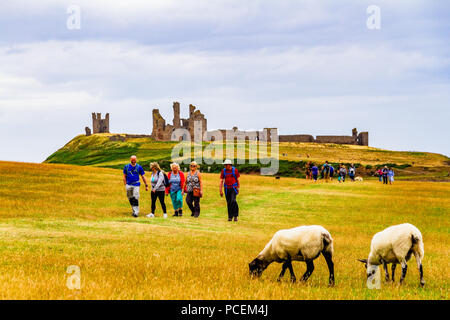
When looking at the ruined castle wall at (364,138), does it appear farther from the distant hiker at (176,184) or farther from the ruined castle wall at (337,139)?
the distant hiker at (176,184)

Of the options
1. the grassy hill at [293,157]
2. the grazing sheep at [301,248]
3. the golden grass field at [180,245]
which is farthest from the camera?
the grassy hill at [293,157]

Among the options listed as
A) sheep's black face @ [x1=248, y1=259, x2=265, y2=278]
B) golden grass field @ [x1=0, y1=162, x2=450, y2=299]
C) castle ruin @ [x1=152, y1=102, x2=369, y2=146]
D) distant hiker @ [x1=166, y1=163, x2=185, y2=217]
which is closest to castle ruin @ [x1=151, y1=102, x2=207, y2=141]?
castle ruin @ [x1=152, y1=102, x2=369, y2=146]

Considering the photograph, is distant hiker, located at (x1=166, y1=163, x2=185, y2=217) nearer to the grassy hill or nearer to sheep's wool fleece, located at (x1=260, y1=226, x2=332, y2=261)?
sheep's wool fleece, located at (x1=260, y1=226, x2=332, y2=261)

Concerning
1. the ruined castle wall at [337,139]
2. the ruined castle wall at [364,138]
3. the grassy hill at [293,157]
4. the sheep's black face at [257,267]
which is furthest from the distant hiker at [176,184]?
the ruined castle wall at [364,138]

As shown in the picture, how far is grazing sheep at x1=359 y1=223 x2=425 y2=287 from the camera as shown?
32.0 feet

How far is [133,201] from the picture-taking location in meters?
24.4

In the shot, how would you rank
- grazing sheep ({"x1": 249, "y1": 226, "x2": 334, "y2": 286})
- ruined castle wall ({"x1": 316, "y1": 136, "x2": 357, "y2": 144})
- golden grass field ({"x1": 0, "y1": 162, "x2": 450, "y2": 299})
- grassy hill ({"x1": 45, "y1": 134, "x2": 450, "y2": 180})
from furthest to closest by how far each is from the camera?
ruined castle wall ({"x1": 316, "y1": 136, "x2": 357, "y2": 144}), grassy hill ({"x1": 45, "y1": 134, "x2": 450, "y2": 180}), grazing sheep ({"x1": 249, "y1": 226, "x2": 334, "y2": 286}), golden grass field ({"x1": 0, "y1": 162, "x2": 450, "y2": 299})

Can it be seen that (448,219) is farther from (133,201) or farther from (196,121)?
(196,121)

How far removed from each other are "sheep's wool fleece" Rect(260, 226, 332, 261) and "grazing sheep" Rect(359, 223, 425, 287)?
139cm

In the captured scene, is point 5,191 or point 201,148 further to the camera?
point 201,148

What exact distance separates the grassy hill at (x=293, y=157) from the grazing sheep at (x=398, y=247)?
265 feet

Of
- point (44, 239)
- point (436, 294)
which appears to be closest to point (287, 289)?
point (436, 294)

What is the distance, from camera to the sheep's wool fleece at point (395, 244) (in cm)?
976
